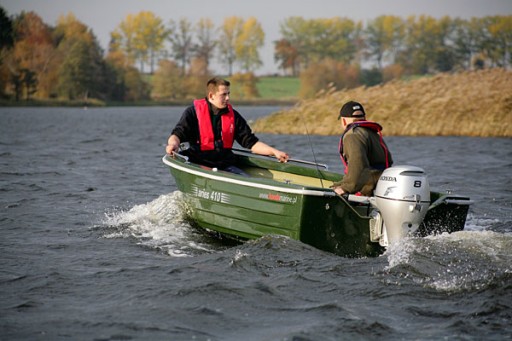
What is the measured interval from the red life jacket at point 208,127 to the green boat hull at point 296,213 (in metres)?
0.81

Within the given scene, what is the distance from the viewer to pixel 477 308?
7.04 meters

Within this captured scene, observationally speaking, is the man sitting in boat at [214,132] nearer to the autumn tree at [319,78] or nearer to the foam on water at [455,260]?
the foam on water at [455,260]

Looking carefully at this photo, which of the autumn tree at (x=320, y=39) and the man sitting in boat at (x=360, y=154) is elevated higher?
the autumn tree at (x=320, y=39)

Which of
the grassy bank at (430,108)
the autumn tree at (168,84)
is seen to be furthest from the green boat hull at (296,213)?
the autumn tree at (168,84)

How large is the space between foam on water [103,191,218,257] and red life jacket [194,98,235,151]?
752 millimetres

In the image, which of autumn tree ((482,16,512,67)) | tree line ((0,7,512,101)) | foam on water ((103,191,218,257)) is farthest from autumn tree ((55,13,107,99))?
foam on water ((103,191,218,257))

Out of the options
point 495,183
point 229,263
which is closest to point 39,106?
point 495,183

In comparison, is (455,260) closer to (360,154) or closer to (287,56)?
(360,154)

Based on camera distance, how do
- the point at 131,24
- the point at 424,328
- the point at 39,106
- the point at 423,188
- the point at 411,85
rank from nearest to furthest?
1. the point at 424,328
2. the point at 423,188
3. the point at 411,85
4. the point at 39,106
5. the point at 131,24

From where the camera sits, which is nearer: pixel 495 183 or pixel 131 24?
pixel 495 183

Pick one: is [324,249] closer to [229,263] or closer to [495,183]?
[229,263]

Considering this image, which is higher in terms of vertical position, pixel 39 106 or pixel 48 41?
pixel 48 41

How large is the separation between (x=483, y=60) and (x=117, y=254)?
116 meters

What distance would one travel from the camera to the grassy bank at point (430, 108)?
1051 inches
